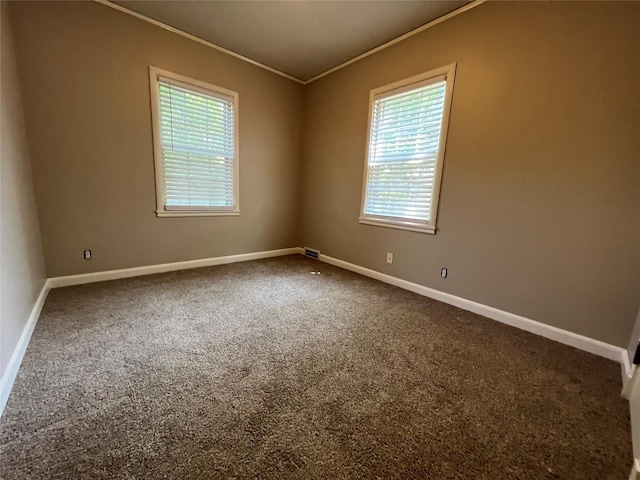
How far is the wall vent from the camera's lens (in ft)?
13.7

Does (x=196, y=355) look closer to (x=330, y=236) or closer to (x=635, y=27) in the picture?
(x=330, y=236)

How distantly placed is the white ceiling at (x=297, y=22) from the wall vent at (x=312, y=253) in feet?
8.72

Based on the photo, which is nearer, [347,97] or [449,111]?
[449,111]

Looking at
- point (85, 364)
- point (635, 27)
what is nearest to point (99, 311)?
point (85, 364)

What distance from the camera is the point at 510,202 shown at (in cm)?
220

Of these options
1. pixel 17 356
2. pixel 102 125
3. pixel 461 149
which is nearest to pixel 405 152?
pixel 461 149

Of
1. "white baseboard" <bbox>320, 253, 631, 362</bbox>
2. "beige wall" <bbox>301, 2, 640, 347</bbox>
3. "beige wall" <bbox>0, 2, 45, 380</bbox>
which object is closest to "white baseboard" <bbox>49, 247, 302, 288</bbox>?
"beige wall" <bbox>0, 2, 45, 380</bbox>

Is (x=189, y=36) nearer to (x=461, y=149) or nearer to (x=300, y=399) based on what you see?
(x=461, y=149)

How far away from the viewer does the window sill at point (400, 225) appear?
2.74 m

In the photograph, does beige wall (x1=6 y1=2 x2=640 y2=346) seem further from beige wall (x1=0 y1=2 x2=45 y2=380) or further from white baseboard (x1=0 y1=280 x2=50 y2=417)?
white baseboard (x1=0 y1=280 x2=50 y2=417)

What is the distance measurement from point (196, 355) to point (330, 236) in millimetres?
2597

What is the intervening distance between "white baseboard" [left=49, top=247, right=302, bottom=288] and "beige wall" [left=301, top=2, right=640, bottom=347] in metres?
2.23

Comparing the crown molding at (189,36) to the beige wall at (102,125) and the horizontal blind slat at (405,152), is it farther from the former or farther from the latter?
the horizontal blind slat at (405,152)

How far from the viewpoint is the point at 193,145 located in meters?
3.22
